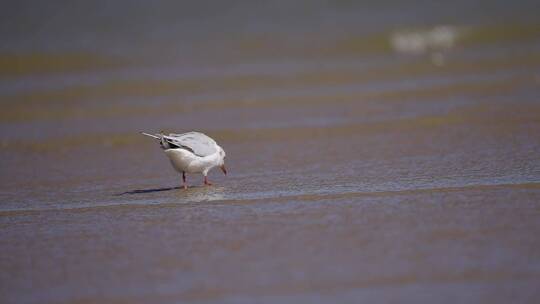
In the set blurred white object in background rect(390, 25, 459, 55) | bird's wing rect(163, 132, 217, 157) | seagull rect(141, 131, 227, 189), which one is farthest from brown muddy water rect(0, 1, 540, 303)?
bird's wing rect(163, 132, 217, 157)

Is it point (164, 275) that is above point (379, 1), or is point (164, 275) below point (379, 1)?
below

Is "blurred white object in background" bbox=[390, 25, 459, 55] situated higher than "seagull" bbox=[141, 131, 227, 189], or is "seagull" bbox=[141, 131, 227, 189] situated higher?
"blurred white object in background" bbox=[390, 25, 459, 55]

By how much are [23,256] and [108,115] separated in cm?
732

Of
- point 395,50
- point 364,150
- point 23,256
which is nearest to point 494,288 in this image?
point 23,256

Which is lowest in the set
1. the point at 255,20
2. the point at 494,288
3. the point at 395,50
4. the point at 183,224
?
the point at 494,288

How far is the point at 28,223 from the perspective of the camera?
21.8ft

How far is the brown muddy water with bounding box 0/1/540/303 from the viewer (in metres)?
4.88

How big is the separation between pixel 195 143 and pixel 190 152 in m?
0.16

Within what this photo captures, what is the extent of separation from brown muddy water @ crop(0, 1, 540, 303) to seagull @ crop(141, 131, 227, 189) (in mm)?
229

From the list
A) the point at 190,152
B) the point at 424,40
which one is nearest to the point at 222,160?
the point at 190,152

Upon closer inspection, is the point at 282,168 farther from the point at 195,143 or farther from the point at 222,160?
the point at 195,143

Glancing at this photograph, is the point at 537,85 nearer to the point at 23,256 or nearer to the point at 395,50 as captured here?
the point at 395,50

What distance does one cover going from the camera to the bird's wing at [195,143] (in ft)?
25.8

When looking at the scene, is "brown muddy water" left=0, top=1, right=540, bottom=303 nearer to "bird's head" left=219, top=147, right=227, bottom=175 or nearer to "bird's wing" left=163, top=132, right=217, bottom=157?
"bird's head" left=219, top=147, right=227, bottom=175
